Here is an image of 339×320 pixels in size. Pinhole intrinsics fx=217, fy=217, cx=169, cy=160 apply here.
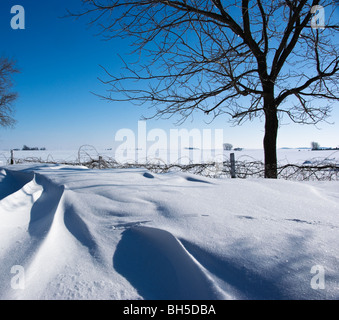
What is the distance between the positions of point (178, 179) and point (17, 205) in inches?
56.4

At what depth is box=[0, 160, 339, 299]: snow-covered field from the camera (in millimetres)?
821

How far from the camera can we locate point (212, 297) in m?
0.78

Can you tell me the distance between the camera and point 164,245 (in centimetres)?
106

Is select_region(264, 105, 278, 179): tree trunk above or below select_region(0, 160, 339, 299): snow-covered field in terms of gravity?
above

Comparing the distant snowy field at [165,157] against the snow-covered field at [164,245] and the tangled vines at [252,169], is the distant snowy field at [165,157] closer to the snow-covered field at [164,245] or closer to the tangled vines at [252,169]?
the tangled vines at [252,169]

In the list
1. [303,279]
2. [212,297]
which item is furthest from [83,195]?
[303,279]

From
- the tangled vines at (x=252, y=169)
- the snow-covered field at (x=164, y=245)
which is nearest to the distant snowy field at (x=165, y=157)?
the tangled vines at (x=252, y=169)

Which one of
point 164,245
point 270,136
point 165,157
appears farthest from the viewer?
point 165,157

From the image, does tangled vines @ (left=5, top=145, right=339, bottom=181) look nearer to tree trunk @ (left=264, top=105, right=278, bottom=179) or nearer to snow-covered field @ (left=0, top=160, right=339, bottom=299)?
tree trunk @ (left=264, top=105, right=278, bottom=179)

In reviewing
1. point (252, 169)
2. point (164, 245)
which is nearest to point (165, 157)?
point (252, 169)

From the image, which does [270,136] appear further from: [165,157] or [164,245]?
[165,157]

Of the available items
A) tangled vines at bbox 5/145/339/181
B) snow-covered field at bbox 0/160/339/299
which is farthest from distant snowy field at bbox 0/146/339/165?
snow-covered field at bbox 0/160/339/299
